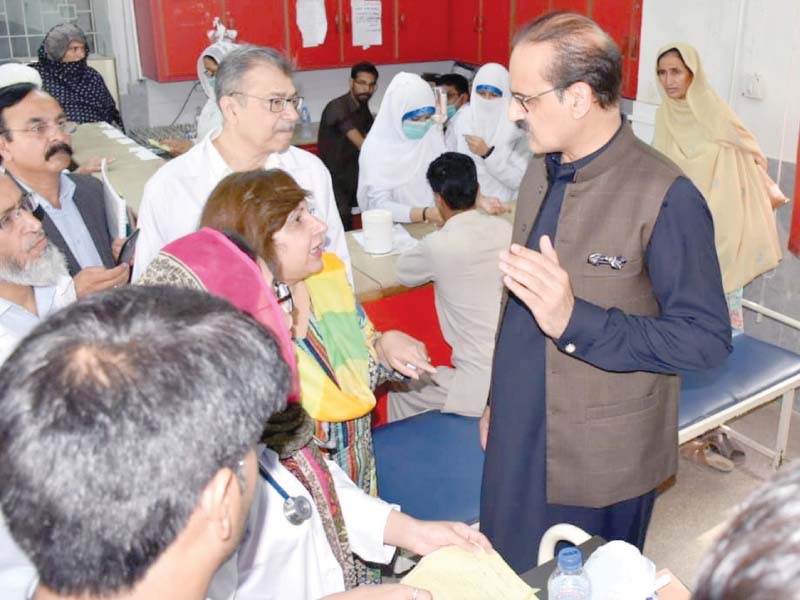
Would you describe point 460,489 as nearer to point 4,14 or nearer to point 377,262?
point 377,262

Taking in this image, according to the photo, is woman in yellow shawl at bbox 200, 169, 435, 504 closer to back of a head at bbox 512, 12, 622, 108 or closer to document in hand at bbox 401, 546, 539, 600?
document in hand at bbox 401, 546, 539, 600

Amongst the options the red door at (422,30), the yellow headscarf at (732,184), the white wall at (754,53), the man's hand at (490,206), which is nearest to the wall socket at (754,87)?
the white wall at (754,53)

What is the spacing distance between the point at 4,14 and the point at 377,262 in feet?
14.2

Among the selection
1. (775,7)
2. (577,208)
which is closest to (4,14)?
(775,7)

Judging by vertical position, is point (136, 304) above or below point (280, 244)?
above

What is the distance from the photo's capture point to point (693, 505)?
126 inches

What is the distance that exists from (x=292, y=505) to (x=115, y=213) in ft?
5.48

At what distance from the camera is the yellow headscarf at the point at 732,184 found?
384cm

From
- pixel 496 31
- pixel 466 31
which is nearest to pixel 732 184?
pixel 496 31

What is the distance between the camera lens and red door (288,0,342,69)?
6.36 meters

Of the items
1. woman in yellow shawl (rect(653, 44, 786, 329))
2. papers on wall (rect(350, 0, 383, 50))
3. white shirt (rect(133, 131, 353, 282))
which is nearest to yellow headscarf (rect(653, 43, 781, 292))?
woman in yellow shawl (rect(653, 44, 786, 329))

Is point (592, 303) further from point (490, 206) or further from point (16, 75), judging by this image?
point (16, 75)

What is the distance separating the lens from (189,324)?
837 mm

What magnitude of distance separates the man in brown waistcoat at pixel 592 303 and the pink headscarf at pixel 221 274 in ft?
1.67
